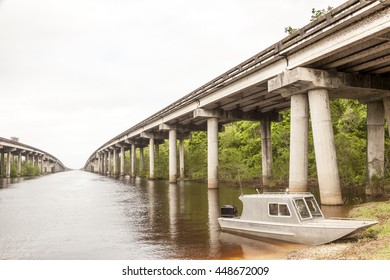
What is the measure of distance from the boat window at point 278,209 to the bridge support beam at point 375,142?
16387mm

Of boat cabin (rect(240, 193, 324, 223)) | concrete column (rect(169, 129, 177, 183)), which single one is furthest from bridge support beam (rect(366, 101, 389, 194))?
concrete column (rect(169, 129, 177, 183))

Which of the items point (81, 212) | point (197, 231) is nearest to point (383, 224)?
point (197, 231)

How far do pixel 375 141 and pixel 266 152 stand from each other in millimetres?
16718

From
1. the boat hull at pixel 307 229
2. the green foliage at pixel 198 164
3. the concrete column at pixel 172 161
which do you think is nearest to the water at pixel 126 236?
the boat hull at pixel 307 229

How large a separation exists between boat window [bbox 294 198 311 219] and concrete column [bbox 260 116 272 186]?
2788cm

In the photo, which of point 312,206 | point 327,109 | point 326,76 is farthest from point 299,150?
point 312,206

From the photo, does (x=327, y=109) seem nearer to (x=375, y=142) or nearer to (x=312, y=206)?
(x=375, y=142)

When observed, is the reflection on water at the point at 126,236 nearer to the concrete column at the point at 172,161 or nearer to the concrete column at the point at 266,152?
the concrete column at the point at 266,152

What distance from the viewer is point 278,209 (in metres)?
14.7

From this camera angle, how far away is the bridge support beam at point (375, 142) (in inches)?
1093

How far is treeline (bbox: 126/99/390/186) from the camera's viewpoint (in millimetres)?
32406

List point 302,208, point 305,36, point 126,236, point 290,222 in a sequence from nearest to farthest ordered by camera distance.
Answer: point 290,222 → point 302,208 → point 126,236 → point 305,36

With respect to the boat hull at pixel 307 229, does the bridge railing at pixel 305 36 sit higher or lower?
higher
